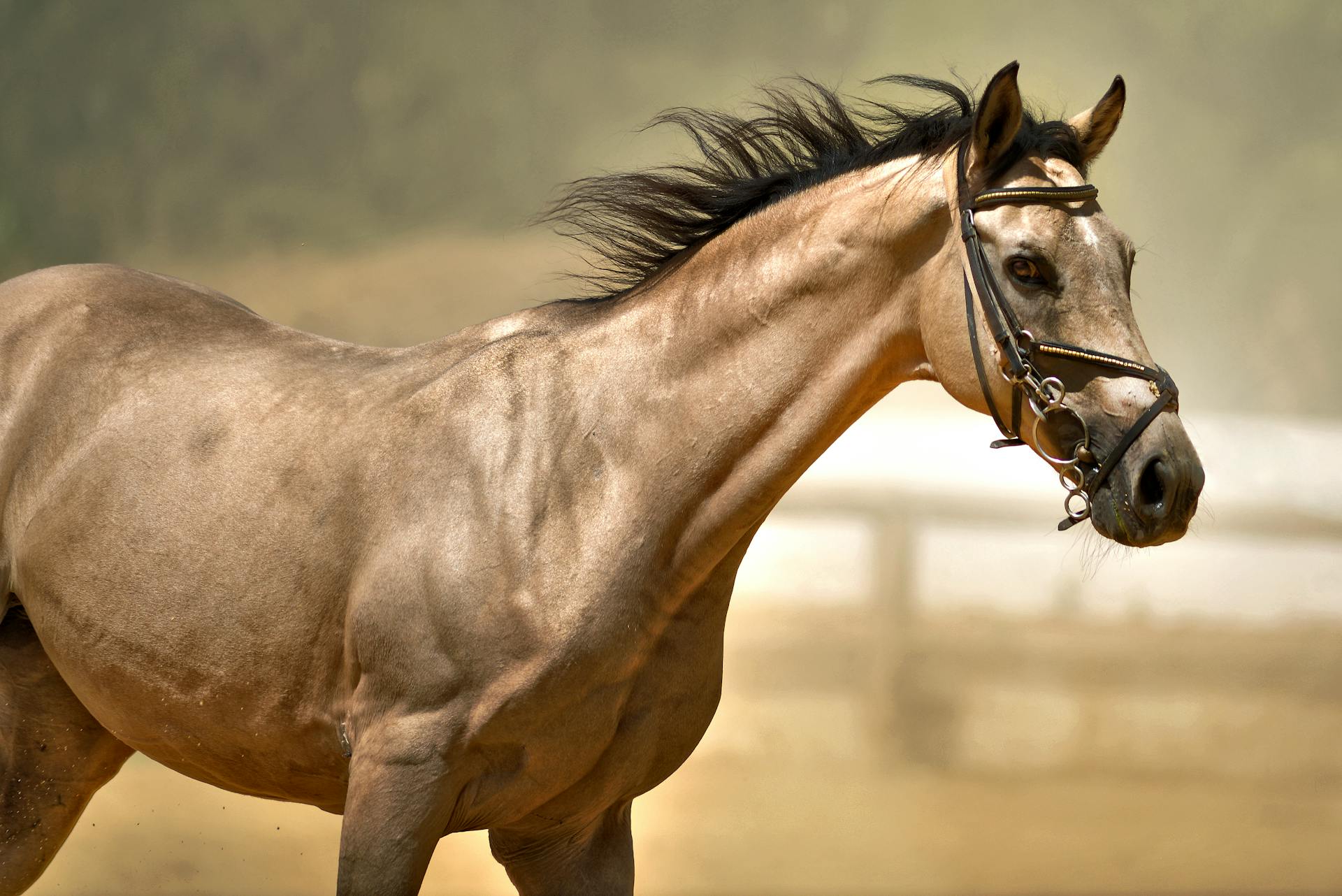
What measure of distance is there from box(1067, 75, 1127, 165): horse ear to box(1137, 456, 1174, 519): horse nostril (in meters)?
0.60

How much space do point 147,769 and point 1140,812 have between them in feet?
11.6

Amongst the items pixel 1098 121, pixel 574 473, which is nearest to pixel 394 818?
pixel 574 473

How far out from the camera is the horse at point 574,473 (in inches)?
74.3

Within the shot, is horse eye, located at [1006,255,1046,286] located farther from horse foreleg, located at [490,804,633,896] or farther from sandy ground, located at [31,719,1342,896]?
sandy ground, located at [31,719,1342,896]

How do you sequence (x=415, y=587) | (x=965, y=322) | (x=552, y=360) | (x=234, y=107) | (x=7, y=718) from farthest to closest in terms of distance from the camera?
(x=234, y=107) < (x=7, y=718) < (x=552, y=360) < (x=415, y=587) < (x=965, y=322)

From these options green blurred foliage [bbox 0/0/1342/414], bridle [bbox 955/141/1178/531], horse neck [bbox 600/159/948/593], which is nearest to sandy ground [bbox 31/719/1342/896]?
green blurred foliage [bbox 0/0/1342/414]

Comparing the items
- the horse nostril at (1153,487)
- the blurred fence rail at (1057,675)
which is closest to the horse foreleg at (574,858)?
the horse nostril at (1153,487)

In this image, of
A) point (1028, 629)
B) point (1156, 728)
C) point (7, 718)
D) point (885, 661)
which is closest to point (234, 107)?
point (7, 718)

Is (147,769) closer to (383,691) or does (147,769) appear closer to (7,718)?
(7,718)

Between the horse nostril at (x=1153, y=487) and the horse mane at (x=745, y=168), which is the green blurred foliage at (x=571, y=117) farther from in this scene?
the horse nostril at (x=1153, y=487)

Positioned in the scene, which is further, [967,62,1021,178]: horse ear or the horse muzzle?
[967,62,1021,178]: horse ear

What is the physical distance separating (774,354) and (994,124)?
1.57 feet

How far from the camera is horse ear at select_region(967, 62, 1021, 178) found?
1.87 meters

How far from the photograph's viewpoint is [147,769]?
4.63 meters
